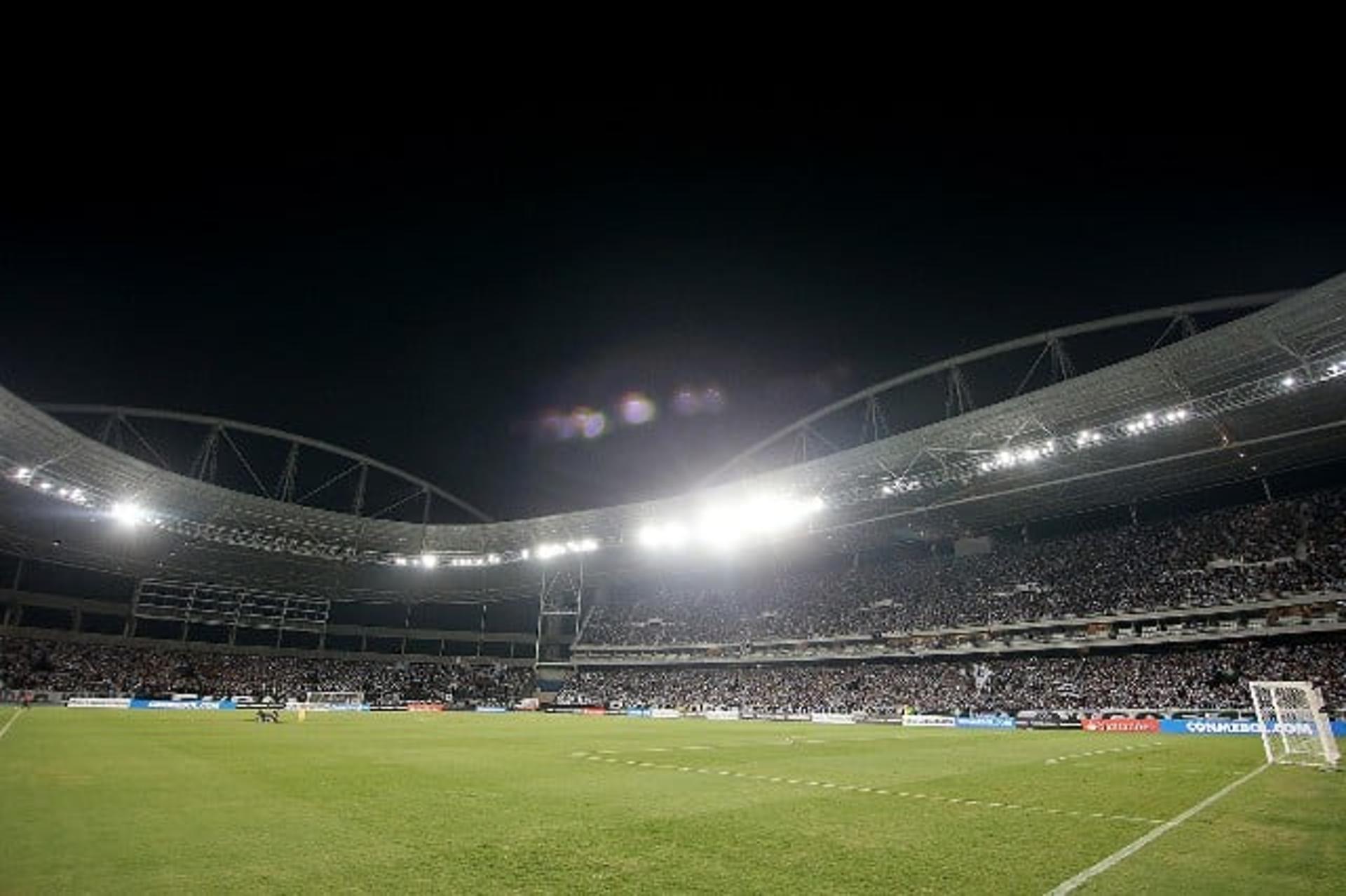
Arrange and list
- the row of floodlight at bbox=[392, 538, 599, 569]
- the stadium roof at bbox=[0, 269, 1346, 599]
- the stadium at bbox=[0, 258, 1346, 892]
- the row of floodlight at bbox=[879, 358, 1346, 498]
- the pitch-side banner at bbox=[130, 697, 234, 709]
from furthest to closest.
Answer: the row of floodlight at bbox=[392, 538, 599, 569]
the pitch-side banner at bbox=[130, 697, 234, 709]
the stadium roof at bbox=[0, 269, 1346, 599]
the row of floodlight at bbox=[879, 358, 1346, 498]
the stadium at bbox=[0, 258, 1346, 892]

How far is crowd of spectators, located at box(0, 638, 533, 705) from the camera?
5227cm

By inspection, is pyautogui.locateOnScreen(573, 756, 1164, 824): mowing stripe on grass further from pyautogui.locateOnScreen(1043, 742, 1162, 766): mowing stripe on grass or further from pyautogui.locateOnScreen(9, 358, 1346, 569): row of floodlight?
pyautogui.locateOnScreen(9, 358, 1346, 569): row of floodlight

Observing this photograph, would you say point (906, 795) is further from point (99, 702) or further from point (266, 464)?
point (266, 464)

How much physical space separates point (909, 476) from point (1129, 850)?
37.3 metres

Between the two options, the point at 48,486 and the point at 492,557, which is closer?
the point at 48,486

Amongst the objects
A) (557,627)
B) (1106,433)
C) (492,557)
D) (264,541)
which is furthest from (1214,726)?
(264,541)

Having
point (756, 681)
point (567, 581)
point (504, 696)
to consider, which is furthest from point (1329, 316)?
point (504, 696)

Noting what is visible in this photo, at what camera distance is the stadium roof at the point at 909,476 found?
29078 millimetres

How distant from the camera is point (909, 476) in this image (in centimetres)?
4256

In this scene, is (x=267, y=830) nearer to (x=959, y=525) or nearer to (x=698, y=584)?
(x=959, y=525)

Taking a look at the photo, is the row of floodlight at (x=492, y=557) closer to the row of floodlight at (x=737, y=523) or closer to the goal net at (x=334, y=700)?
the row of floodlight at (x=737, y=523)

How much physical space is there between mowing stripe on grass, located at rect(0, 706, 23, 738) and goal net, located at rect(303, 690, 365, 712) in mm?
18366

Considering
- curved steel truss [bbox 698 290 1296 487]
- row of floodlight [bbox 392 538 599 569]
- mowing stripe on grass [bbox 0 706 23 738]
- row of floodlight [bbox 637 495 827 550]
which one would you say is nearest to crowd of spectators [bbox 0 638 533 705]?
row of floodlight [bbox 392 538 599 569]

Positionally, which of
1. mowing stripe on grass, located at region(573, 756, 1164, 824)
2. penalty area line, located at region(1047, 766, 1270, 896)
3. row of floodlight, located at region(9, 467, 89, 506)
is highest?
row of floodlight, located at region(9, 467, 89, 506)
